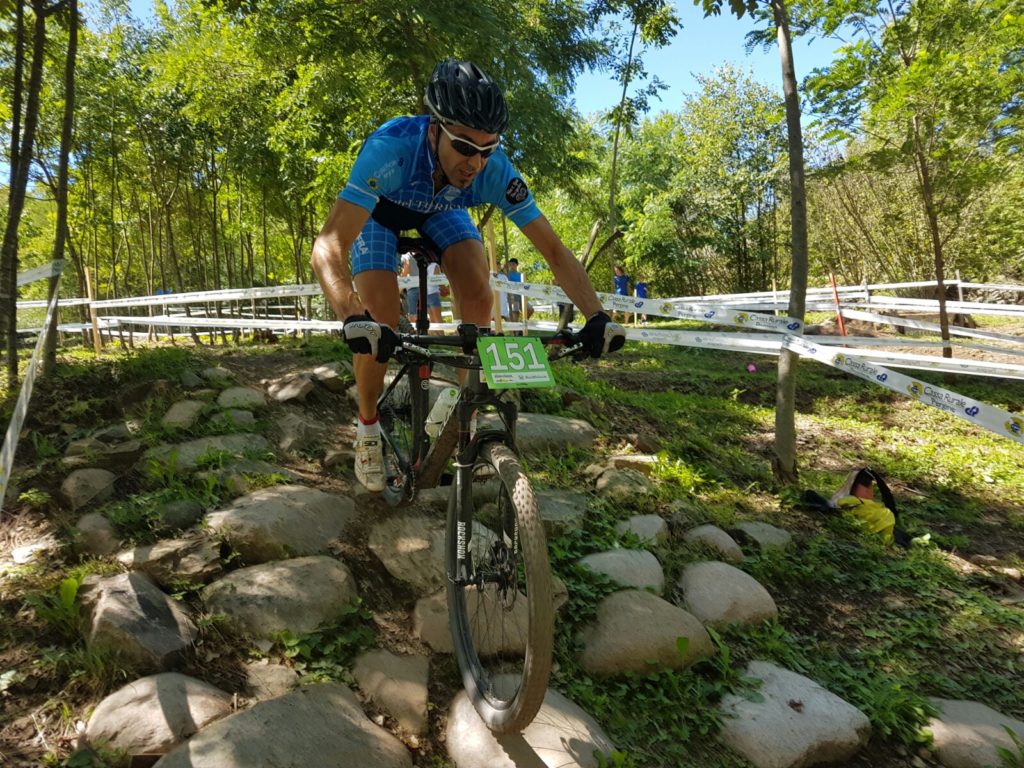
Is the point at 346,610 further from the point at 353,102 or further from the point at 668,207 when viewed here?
the point at 668,207

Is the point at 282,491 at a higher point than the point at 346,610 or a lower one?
higher

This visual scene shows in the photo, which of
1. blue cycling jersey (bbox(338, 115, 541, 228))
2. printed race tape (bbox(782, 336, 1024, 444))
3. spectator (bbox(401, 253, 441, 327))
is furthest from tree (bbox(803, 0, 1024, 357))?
blue cycling jersey (bbox(338, 115, 541, 228))

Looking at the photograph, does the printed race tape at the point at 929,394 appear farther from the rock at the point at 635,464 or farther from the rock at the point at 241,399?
the rock at the point at 241,399

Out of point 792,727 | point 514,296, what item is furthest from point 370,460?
point 514,296

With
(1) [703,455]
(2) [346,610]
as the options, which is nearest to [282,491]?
(2) [346,610]

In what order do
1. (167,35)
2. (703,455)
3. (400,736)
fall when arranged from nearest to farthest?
(400,736)
(703,455)
(167,35)

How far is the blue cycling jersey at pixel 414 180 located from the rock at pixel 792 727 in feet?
8.45

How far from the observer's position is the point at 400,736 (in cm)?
235

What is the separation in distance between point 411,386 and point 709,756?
85.9 inches

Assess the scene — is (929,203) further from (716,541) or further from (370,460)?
(370,460)

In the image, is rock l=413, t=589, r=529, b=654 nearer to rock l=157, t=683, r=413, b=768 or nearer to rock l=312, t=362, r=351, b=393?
rock l=157, t=683, r=413, b=768

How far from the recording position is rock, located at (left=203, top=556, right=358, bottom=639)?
2648 millimetres

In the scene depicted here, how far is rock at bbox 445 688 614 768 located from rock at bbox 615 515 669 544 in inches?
61.0

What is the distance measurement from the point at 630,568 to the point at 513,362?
6.15ft
